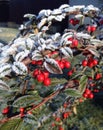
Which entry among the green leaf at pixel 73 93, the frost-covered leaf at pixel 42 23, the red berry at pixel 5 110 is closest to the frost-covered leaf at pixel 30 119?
the red berry at pixel 5 110

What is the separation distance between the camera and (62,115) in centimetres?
372

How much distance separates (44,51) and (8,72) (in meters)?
0.20

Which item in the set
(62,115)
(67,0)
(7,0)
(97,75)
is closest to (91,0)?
(67,0)

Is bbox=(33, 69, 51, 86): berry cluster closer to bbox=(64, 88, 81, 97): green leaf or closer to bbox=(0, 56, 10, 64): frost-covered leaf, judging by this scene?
bbox=(0, 56, 10, 64): frost-covered leaf

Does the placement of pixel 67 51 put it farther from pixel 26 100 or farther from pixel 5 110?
pixel 5 110

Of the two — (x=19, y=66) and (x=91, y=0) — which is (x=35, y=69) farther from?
(x=91, y=0)

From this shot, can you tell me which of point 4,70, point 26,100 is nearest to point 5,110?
point 26,100

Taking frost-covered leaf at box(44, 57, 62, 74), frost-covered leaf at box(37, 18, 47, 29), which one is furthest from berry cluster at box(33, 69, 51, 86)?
frost-covered leaf at box(37, 18, 47, 29)

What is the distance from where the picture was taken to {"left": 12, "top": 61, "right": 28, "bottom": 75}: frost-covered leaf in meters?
1.50

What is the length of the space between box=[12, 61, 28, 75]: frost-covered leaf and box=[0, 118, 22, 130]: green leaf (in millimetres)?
Result: 350

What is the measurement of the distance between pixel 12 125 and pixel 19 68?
0.38 m

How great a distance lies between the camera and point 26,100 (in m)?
1.80

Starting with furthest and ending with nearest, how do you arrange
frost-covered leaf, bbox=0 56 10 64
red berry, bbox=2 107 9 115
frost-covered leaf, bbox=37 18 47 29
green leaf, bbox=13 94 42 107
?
frost-covered leaf, bbox=37 18 47 29 → red berry, bbox=2 107 9 115 → green leaf, bbox=13 94 42 107 → frost-covered leaf, bbox=0 56 10 64

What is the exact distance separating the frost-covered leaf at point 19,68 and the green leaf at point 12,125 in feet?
1.15
